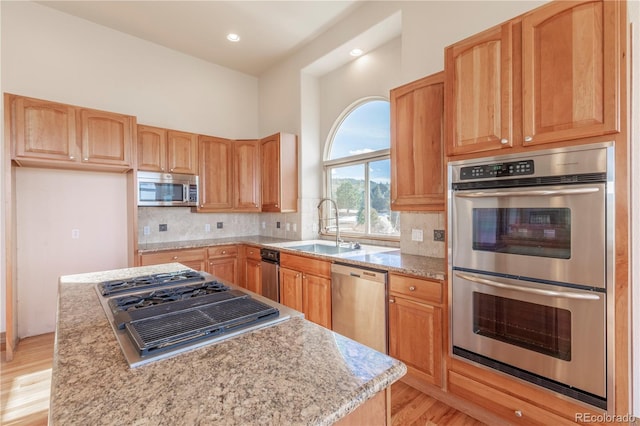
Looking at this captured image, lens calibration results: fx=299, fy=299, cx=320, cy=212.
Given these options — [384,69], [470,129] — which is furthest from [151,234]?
[470,129]

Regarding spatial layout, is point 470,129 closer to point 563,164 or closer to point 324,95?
point 563,164

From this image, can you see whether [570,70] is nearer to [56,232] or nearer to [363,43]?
[363,43]

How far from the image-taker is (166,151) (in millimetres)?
3650

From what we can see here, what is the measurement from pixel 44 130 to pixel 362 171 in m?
3.29

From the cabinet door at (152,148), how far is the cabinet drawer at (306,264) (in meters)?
1.86

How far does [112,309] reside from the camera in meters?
1.28

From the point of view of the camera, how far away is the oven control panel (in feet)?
5.33

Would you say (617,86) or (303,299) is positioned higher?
(617,86)

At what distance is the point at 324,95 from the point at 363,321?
3.08 metres

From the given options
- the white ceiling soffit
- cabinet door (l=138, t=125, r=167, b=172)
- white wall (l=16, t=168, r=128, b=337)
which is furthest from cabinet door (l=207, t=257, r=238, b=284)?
the white ceiling soffit

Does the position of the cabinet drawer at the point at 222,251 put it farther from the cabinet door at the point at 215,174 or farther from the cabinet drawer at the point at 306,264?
the cabinet drawer at the point at 306,264

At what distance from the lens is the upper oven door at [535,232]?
142 cm

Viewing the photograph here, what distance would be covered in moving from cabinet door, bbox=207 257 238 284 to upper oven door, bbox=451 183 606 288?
9.57ft

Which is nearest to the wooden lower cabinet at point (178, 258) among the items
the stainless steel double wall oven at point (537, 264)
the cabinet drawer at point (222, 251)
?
the cabinet drawer at point (222, 251)
